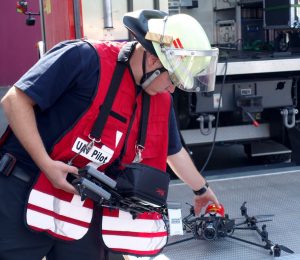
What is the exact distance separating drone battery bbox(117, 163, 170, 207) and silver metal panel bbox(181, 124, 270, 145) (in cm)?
251

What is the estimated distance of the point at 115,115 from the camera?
83.3 inches

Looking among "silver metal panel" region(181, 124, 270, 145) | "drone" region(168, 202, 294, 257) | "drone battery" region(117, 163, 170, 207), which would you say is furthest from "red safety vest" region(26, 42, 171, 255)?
"silver metal panel" region(181, 124, 270, 145)

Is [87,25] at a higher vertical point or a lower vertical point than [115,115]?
higher

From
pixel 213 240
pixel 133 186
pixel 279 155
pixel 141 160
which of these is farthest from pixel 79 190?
pixel 279 155

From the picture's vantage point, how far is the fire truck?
426cm

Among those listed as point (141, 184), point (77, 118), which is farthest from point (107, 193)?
point (77, 118)

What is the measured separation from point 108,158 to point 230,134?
278 centimetres

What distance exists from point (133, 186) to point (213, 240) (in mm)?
1064

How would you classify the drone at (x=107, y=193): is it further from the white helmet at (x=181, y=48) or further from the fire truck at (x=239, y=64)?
the fire truck at (x=239, y=64)

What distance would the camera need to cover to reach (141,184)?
210 centimetres

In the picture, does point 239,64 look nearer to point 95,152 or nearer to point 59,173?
point 95,152

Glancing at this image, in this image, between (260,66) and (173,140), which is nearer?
(173,140)

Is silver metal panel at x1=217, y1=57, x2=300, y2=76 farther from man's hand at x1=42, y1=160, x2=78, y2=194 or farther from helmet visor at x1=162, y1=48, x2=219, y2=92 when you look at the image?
man's hand at x1=42, y1=160, x2=78, y2=194

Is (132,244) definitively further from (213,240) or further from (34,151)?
(213,240)
